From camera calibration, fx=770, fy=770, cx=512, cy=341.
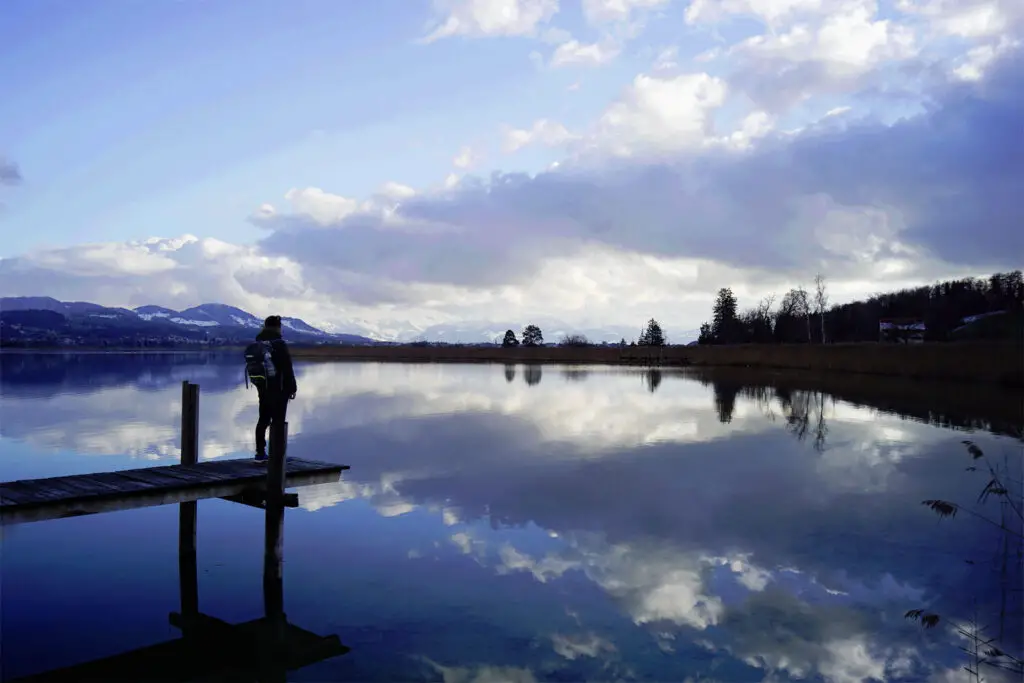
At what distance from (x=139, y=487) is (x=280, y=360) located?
2147 mm

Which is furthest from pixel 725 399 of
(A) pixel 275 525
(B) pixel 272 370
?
(A) pixel 275 525

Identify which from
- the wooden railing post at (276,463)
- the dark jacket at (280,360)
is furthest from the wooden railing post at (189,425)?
the wooden railing post at (276,463)

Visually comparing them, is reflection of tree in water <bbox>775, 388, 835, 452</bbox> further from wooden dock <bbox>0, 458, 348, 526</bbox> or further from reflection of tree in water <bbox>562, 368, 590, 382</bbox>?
wooden dock <bbox>0, 458, 348, 526</bbox>

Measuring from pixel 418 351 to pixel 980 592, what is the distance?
9145cm

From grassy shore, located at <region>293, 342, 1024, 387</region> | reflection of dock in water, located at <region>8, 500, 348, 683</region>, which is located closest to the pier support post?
reflection of dock in water, located at <region>8, 500, 348, 683</region>

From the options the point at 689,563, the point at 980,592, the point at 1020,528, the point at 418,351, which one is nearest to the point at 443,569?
the point at 689,563

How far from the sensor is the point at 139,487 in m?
8.35

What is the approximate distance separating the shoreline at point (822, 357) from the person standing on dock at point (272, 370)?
36.5 metres

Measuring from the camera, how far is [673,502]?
43.9ft

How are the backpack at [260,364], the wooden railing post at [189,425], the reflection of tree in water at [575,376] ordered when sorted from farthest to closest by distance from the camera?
the reflection of tree in water at [575,376] < the wooden railing post at [189,425] < the backpack at [260,364]

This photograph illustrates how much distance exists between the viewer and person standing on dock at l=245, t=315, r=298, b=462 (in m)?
9.39

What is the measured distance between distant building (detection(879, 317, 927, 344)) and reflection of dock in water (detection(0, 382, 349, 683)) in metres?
83.1

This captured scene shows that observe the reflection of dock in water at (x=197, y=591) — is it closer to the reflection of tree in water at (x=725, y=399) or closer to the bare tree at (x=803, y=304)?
the reflection of tree in water at (x=725, y=399)

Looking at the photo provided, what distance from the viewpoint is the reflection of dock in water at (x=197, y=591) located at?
7.04 m
